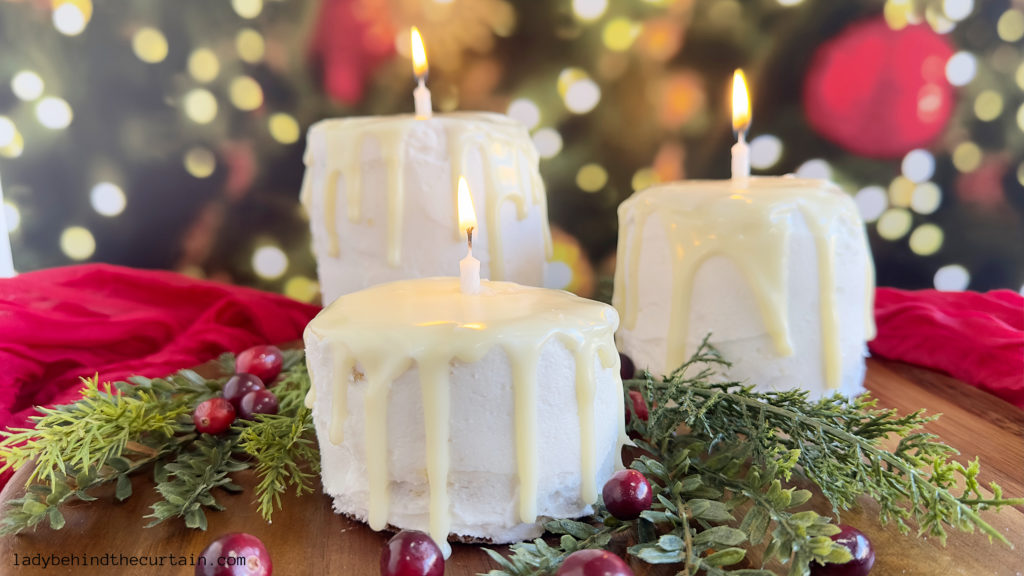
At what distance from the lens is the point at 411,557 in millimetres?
754

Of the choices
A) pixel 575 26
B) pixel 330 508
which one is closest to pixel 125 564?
pixel 330 508

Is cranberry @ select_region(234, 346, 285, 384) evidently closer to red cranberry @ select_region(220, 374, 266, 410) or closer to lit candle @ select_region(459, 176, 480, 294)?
red cranberry @ select_region(220, 374, 266, 410)

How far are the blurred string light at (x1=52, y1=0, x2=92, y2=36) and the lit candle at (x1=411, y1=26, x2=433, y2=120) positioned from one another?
784mm

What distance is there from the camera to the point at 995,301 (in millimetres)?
1641

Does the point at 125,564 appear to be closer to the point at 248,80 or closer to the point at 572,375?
the point at 572,375

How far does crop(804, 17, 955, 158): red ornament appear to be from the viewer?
5.74 ft

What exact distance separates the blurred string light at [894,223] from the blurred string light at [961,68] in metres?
0.31

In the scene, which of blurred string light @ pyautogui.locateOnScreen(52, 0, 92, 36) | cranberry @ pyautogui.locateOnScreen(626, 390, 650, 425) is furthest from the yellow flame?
blurred string light @ pyautogui.locateOnScreen(52, 0, 92, 36)

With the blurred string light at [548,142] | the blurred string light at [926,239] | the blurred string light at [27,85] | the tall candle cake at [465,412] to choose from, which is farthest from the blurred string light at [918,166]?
the blurred string light at [27,85]

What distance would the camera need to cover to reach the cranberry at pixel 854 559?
2.58ft

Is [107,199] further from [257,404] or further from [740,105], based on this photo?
[740,105]

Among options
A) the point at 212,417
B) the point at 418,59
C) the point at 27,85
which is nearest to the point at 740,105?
the point at 418,59

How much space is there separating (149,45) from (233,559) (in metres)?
1.36

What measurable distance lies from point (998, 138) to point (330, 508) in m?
1.72
